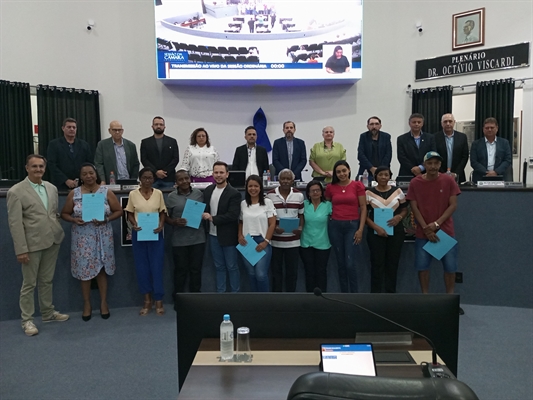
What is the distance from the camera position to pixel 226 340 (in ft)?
5.12

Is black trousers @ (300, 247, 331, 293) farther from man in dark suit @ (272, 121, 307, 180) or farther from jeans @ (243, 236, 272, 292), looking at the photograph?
man in dark suit @ (272, 121, 307, 180)

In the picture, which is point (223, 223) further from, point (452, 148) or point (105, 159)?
point (452, 148)

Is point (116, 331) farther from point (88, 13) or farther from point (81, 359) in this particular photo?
point (88, 13)

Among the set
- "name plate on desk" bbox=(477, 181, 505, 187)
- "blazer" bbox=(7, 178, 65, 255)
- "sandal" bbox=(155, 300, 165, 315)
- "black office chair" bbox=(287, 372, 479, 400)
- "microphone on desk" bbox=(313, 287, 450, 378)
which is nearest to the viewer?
"black office chair" bbox=(287, 372, 479, 400)

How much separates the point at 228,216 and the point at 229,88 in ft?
13.1

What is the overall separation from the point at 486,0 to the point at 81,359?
24.5 feet

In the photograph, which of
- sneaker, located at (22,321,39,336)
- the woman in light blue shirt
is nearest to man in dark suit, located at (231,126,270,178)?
the woman in light blue shirt

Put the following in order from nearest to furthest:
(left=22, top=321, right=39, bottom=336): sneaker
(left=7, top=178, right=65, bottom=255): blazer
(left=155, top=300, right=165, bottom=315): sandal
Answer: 1. (left=7, top=178, right=65, bottom=255): blazer
2. (left=22, top=321, right=39, bottom=336): sneaker
3. (left=155, top=300, right=165, bottom=315): sandal

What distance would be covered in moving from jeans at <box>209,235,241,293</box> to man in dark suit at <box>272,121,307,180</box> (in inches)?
71.9

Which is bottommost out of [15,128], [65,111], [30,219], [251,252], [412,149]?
[251,252]

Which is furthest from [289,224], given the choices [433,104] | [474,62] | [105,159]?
[474,62]

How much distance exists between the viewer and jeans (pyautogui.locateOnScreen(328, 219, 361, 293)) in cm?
419

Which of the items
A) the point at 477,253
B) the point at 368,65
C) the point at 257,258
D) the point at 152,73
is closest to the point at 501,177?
the point at 477,253

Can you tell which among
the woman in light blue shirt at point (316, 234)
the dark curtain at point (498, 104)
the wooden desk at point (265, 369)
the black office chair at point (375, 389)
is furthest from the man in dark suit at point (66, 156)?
the dark curtain at point (498, 104)
